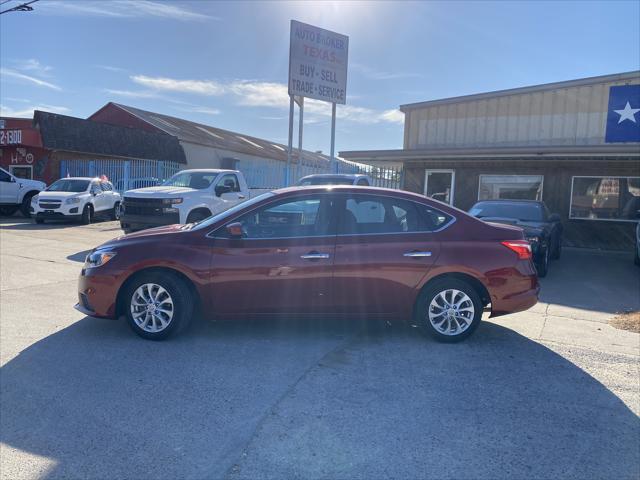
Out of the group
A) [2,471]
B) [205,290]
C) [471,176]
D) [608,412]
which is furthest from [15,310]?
[471,176]

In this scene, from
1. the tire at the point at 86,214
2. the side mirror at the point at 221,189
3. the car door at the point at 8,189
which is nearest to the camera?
the side mirror at the point at 221,189

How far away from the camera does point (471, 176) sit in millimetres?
15945

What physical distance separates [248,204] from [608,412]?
3809mm

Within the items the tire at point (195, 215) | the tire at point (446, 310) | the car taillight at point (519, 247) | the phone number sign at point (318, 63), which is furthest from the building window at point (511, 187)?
the tire at point (446, 310)

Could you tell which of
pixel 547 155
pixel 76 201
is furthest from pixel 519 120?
pixel 76 201

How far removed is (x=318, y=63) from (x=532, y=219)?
1015cm

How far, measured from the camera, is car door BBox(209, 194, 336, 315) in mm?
5211

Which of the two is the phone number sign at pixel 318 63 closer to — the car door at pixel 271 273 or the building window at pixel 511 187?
the building window at pixel 511 187

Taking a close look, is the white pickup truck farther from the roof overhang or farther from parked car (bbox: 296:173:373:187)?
the roof overhang

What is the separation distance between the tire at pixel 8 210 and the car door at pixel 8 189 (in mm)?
539

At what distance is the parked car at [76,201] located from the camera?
55.6 feet

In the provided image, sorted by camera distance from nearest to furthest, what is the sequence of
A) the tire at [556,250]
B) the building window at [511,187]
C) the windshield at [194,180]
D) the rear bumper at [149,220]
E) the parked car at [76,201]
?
the rear bumper at [149,220]
the tire at [556,250]
the windshield at [194,180]
the building window at [511,187]
the parked car at [76,201]

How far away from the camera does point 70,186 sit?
58.9ft

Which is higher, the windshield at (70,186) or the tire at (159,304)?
the windshield at (70,186)
